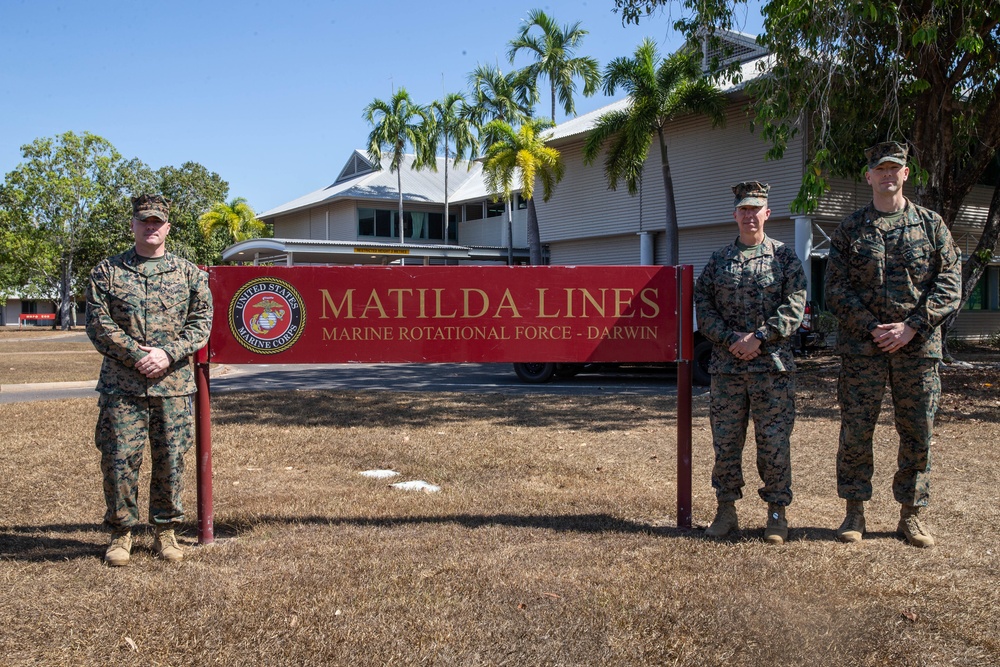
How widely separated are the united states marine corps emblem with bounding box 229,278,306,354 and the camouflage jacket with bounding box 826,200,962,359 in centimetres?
289

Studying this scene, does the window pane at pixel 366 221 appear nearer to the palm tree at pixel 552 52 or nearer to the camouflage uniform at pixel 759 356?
the palm tree at pixel 552 52

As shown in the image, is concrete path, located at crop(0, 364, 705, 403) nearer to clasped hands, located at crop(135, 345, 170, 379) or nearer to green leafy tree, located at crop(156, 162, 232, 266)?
clasped hands, located at crop(135, 345, 170, 379)

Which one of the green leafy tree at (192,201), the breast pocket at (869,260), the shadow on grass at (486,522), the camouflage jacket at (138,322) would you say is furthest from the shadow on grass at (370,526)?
the green leafy tree at (192,201)

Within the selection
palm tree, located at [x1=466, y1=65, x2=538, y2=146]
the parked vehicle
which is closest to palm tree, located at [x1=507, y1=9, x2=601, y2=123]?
palm tree, located at [x1=466, y1=65, x2=538, y2=146]

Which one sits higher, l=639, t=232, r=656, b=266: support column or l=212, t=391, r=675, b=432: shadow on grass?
l=639, t=232, r=656, b=266: support column

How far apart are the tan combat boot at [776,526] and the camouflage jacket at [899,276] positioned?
93 centimetres

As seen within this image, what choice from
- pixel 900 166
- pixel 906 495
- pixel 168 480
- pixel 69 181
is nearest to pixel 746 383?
pixel 906 495

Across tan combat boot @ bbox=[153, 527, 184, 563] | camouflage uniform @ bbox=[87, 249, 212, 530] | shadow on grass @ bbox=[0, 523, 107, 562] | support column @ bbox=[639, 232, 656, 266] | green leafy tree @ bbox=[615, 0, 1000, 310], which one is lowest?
shadow on grass @ bbox=[0, 523, 107, 562]

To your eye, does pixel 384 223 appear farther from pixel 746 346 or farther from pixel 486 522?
pixel 746 346

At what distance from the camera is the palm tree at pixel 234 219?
137 ft

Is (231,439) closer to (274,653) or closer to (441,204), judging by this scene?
(274,653)

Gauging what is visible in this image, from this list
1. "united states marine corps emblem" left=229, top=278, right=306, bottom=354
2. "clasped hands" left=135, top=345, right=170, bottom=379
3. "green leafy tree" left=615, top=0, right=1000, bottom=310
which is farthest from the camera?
"green leafy tree" left=615, top=0, right=1000, bottom=310

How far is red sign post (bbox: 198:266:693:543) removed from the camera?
188 inches

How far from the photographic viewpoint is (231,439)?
7.80 meters
